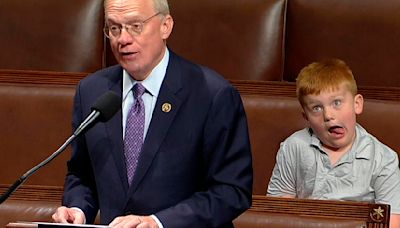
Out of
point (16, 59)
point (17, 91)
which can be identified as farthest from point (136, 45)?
point (16, 59)

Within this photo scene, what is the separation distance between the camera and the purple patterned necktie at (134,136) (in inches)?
48.6

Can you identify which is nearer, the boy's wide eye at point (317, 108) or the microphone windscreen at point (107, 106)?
the microphone windscreen at point (107, 106)

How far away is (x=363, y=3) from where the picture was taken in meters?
1.80

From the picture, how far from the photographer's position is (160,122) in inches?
48.2

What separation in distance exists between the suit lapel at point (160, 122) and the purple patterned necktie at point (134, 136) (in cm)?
1

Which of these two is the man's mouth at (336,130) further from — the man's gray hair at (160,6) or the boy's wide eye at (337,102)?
the man's gray hair at (160,6)

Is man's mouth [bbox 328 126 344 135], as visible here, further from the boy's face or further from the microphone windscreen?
the microphone windscreen

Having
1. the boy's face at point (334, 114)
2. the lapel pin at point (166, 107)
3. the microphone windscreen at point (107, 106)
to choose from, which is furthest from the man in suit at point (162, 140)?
the boy's face at point (334, 114)

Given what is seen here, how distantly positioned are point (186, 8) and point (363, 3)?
30 centimetres

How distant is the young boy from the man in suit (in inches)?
12.4

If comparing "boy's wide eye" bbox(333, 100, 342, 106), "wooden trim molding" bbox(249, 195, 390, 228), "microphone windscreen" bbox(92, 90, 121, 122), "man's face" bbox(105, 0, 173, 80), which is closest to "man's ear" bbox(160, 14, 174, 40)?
"man's face" bbox(105, 0, 173, 80)

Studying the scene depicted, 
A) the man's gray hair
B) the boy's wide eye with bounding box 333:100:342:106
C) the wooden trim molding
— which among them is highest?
the man's gray hair

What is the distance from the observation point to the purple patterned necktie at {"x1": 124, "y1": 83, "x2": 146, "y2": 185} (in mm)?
1233

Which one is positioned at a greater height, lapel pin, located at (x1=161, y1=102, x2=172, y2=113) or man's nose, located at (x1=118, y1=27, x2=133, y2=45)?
man's nose, located at (x1=118, y1=27, x2=133, y2=45)
